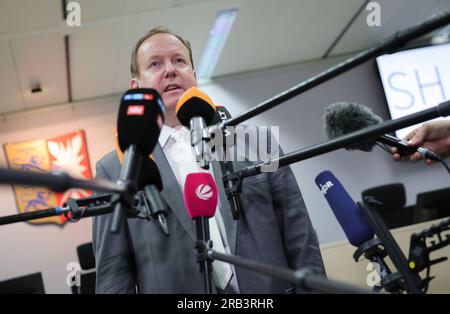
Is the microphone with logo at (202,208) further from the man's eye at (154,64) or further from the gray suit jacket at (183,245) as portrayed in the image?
the man's eye at (154,64)

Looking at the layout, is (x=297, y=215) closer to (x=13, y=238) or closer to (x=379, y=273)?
(x=379, y=273)

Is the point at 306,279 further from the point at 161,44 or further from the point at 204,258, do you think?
the point at 161,44

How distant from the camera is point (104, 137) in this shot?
5.74 m

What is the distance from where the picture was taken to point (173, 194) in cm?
127

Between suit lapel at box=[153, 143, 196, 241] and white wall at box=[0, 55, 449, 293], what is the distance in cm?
396

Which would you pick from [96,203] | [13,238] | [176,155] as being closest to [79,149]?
[13,238]

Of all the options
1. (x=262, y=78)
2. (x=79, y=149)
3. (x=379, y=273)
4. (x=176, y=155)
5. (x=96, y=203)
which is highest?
(x=262, y=78)

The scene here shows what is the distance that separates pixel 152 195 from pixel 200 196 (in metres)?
0.13

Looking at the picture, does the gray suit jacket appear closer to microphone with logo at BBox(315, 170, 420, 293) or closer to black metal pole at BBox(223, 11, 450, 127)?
microphone with logo at BBox(315, 170, 420, 293)

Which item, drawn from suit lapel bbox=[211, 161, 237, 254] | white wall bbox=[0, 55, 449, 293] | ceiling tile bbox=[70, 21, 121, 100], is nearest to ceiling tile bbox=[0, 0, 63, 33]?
ceiling tile bbox=[70, 21, 121, 100]

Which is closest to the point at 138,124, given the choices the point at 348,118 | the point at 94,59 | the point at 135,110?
the point at 135,110

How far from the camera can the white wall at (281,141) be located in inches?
213

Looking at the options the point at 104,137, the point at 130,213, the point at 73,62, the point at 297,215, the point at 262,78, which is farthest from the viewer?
the point at 262,78
